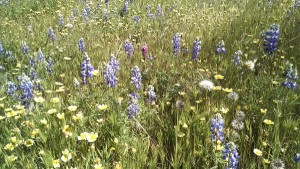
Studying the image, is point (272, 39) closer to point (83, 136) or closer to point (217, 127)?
point (217, 127)

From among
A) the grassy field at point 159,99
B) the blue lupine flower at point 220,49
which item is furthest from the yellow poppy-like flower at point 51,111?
the blue lupine flower at point 220,49

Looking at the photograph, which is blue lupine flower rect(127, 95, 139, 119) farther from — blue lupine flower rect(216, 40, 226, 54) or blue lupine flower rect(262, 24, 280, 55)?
blue lupine flower rect(262, 24, 280, 55)

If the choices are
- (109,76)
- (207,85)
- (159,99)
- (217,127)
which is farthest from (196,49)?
(217,127)

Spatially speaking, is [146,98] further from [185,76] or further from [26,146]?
[26,146]

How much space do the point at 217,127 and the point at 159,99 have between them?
86cm

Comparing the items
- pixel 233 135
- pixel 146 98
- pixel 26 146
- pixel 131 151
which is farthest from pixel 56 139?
pixel 233 135

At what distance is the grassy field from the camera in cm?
215

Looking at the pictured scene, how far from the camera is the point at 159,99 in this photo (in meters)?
2.85

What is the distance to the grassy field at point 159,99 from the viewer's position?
2148 mm

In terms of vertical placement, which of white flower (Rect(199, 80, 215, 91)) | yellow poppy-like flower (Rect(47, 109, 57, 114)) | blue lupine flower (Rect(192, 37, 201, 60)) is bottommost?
yellow poppy-like flower (Rect(47, 109, 57, 114))

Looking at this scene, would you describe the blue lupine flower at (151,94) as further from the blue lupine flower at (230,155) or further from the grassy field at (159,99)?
the blue lupine flower at (230,155)

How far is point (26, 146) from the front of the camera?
7.45 ft

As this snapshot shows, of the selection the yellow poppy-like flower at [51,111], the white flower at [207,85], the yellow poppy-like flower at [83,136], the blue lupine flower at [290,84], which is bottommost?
the yellow poppy-like flower at [83,136]

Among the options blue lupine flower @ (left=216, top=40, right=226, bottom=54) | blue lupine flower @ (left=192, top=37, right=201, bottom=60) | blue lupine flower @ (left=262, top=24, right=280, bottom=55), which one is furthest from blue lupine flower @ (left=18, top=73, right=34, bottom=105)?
blue lupine flower @ (left=262, top=24, right=280, bottom=55)
